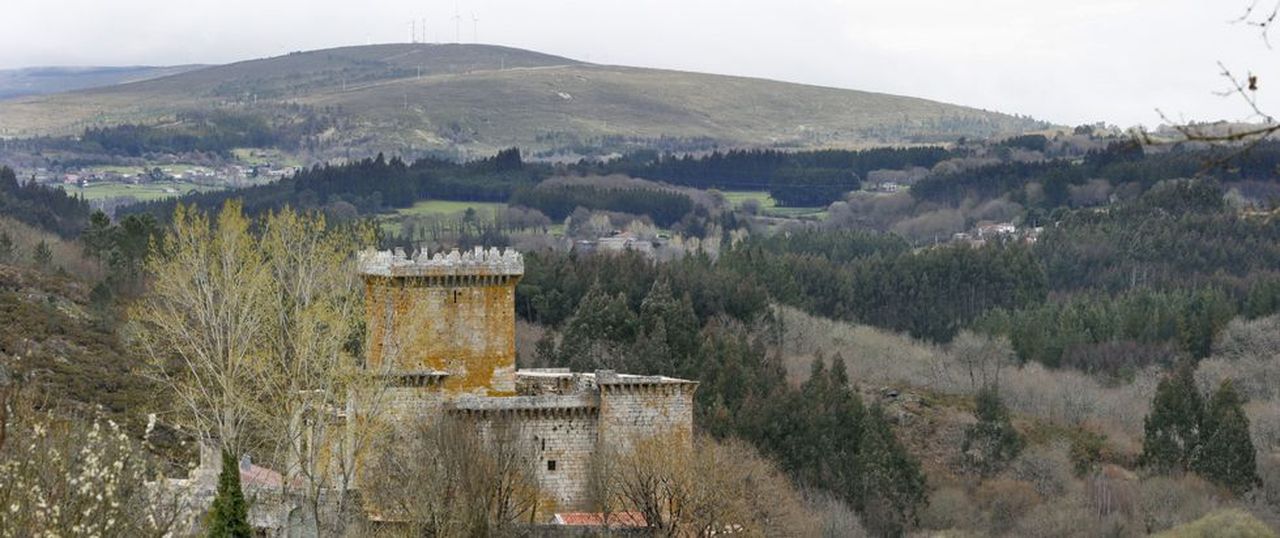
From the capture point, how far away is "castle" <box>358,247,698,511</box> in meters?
47.0

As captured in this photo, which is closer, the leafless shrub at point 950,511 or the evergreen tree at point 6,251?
the leafless shrub at point 950,511

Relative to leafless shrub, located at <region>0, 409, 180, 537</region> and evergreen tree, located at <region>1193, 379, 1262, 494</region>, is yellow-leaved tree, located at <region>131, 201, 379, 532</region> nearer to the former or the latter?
leafless shrub, located at <region>0, 409, 180, 537</region>

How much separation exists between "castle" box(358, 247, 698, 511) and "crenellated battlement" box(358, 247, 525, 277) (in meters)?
0.02

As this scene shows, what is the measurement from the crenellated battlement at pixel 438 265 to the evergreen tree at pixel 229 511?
11048 millimetres

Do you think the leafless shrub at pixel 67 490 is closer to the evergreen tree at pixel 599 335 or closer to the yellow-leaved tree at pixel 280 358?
the yellow-leaved tree at pixel 280 358

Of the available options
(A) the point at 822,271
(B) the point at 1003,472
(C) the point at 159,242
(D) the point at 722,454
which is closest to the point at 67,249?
(C) the point at 159,242

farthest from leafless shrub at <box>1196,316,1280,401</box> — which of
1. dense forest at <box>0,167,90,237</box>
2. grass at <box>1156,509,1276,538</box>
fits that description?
dense forest at <box>0,167,90,237</box>

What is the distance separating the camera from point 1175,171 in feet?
576

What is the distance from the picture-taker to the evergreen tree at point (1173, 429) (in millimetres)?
81500

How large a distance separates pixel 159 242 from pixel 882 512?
1636 inches


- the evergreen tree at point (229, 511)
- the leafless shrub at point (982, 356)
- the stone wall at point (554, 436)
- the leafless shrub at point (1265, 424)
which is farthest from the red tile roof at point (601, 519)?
the leafless shrub at point (982, 356)

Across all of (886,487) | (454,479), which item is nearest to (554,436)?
(454,479)

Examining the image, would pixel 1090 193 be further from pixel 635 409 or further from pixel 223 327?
pixel 635 409

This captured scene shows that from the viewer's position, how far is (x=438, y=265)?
48.2 metres
